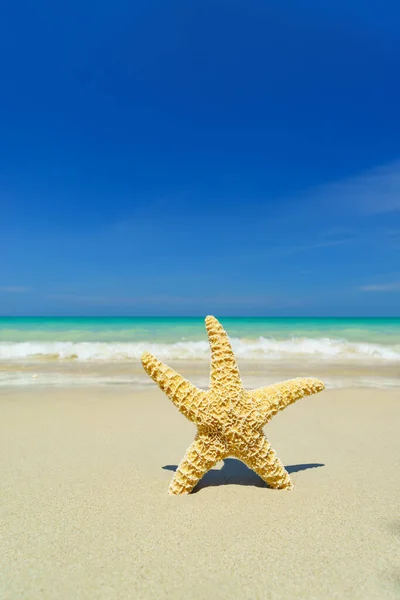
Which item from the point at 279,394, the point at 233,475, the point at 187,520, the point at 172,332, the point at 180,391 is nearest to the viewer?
the point at 187,520

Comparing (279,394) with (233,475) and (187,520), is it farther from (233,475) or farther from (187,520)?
(187,520)

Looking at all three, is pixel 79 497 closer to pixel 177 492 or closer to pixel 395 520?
pixel 177 492

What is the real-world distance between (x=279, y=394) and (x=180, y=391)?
2.45 ft

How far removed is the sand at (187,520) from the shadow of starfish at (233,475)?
0.02m

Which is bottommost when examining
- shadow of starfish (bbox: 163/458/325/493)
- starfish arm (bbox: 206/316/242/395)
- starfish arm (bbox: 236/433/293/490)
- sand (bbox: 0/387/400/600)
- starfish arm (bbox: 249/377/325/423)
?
shadow of starfish (bbox: 163/458/325/493)

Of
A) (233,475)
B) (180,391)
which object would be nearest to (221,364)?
(180,391)

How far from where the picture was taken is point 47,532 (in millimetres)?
2691

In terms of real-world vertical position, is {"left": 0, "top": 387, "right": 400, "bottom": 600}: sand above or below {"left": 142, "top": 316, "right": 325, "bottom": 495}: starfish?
below

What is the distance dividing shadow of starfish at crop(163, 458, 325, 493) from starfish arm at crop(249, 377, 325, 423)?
1.77 ft

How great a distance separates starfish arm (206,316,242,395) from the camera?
3.41 m

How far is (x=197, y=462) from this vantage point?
3305mm

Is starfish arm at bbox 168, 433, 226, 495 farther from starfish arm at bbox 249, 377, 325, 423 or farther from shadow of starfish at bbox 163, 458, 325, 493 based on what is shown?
starfish arm at bbox 249, 377, 325, 423

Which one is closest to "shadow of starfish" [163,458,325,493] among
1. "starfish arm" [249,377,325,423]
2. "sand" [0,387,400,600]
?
"sand" [0,387,400,600]

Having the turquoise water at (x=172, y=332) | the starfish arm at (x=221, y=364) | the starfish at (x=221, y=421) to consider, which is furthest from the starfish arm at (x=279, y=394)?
the turquoise water at (x=172, y=332)
